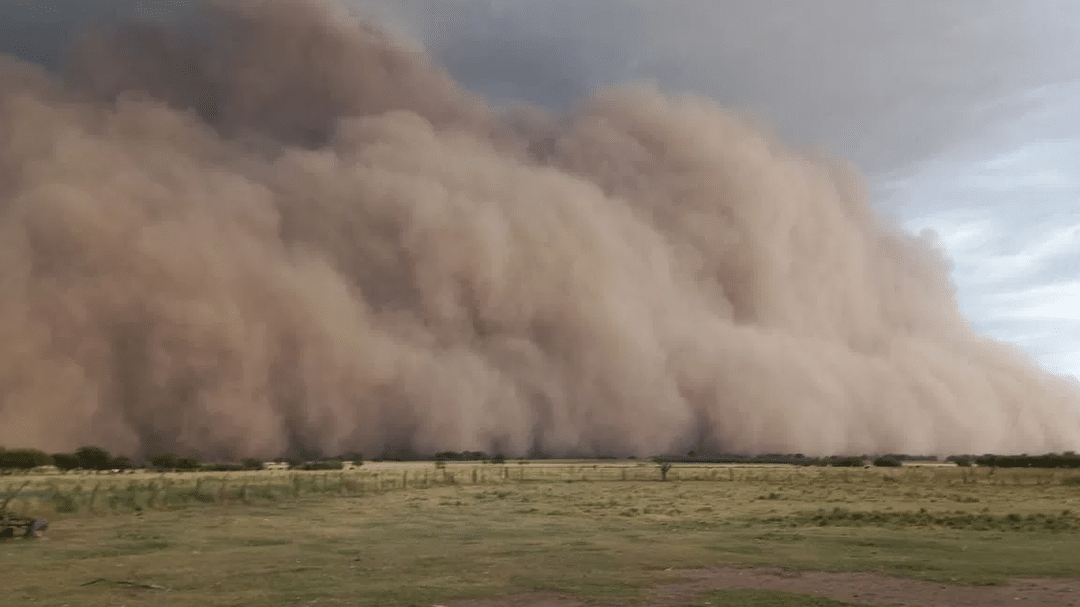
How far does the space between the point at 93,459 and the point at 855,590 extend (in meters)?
46.7

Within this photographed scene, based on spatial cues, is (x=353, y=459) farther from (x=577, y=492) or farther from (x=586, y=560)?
(x=586, y=560)

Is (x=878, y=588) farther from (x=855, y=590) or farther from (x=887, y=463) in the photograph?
(x=887, y=463)

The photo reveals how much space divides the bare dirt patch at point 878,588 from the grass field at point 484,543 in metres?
0.30

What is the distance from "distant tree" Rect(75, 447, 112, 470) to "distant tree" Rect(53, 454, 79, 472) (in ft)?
0.72

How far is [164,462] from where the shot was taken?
4628 centimetres

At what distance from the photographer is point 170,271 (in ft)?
193

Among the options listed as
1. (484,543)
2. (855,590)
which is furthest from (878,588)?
(484,543)

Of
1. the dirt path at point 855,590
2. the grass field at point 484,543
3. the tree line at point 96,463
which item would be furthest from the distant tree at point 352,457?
the dirt path at point 855,590

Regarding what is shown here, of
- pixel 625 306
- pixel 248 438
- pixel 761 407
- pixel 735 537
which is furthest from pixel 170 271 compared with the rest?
pixel 735 537

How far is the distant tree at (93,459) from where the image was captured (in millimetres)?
44938

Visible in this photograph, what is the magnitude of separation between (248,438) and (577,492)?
3536cm

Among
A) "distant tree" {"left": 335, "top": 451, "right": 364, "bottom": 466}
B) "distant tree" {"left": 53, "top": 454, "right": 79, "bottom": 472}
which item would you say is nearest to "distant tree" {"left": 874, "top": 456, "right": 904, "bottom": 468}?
"distant tree" {"left": 335, "top": 451, "right": 364, "bottom": 466}

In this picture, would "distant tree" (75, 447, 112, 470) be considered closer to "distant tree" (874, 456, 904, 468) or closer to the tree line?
the tree line

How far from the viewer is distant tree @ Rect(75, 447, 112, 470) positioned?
44.9m
